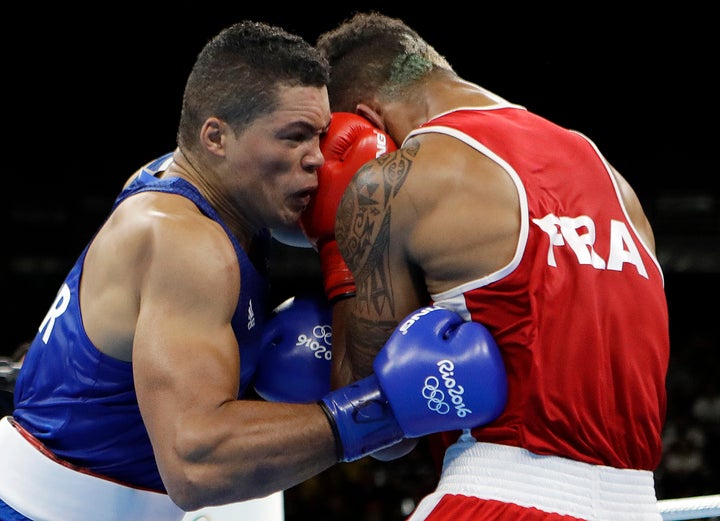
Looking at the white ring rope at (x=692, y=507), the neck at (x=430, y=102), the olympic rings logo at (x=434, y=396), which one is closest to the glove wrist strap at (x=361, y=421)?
the olympic rings logo at (x=434, y=396)

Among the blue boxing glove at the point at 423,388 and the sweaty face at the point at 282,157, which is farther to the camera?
the sweaty face at the point at 282,157

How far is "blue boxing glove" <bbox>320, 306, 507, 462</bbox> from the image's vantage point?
196 cm

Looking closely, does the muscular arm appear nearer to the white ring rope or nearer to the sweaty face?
the sweaty face

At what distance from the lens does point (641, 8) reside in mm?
8719

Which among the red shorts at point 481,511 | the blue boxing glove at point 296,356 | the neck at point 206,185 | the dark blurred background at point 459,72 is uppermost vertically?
the neck at point 206,185

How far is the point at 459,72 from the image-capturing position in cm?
888

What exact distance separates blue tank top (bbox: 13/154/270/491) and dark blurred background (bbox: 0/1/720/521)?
247 inches

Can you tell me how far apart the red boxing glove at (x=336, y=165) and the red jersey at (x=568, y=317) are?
0.41 meters

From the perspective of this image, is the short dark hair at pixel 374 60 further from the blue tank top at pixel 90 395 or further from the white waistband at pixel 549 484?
the white waistband at pixel 549 484

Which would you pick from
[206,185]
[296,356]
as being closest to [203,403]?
[296,356]

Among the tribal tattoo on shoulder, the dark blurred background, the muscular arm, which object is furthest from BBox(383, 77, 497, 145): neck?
the dark blurred background

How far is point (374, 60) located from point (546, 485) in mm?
1347

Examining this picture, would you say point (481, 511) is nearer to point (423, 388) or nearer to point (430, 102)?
point (423, 388)

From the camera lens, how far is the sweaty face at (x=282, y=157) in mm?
2410
